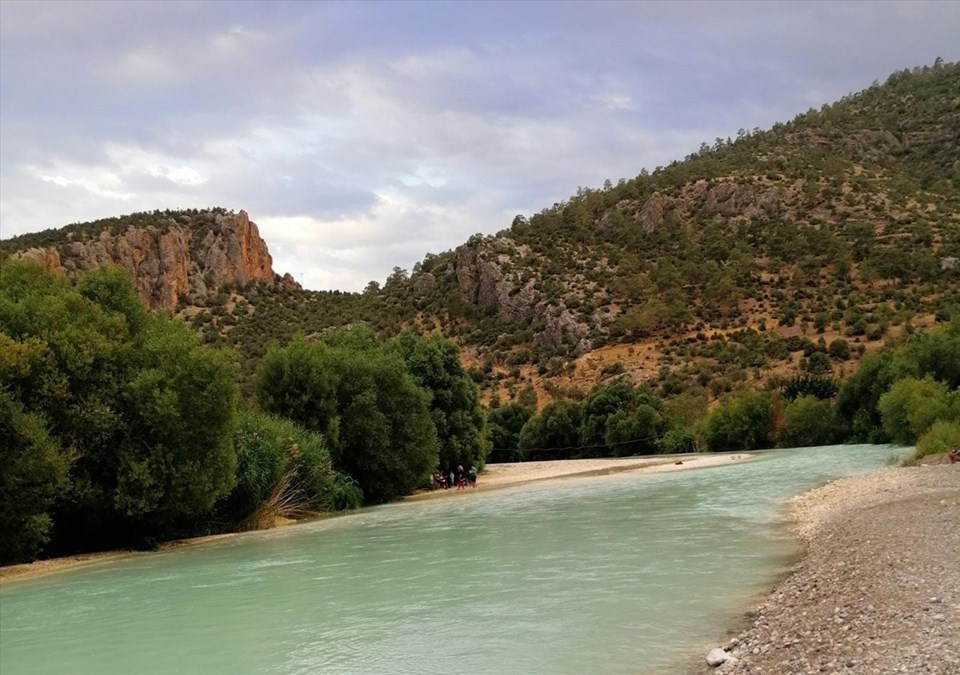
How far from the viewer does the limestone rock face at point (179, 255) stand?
8081 cm

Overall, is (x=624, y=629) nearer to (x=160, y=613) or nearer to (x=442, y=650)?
(x=442, y=650)

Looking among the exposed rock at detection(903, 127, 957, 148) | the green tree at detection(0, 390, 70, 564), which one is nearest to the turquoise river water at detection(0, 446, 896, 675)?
the green tree at detection(0, 390, 70, 564)

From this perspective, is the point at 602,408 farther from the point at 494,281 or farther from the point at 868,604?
the point at 868,604

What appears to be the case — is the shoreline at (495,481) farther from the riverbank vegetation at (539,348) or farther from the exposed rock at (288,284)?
the exposed rock at (288,284)

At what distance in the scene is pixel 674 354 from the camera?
264ft

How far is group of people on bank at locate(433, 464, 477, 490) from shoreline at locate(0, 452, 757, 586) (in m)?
0.59

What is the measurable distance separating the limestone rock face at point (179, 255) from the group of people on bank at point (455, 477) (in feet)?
134

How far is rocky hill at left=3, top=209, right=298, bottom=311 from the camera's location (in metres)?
80.4

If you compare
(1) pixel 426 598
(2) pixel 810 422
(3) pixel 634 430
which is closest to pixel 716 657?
(1) pixel 426 598

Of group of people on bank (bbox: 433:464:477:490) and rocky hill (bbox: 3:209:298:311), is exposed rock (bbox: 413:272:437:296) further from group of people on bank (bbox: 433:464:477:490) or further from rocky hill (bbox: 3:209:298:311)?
group of people on bank (bbox: 433:464:477:490)

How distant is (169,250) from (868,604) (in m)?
91.5

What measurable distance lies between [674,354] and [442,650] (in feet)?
239

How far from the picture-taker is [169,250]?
9150 centimetres

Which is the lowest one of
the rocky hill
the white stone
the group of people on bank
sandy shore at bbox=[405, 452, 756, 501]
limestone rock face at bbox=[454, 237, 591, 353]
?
sandy shore at bbox=[405, 452, 756, 501]
